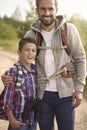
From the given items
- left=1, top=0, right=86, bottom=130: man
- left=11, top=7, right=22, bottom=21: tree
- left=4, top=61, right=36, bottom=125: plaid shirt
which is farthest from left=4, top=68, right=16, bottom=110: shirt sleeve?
left=11, top=7, right=22, bottom=21: tree

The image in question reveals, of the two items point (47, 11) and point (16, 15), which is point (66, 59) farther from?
point (16, 15)

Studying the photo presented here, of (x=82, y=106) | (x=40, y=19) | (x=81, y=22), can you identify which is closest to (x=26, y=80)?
(x=40, y=19)

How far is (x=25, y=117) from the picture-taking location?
4.06m

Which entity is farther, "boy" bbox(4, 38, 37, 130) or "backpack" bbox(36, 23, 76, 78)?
"backpack" bbox(36, 23, 76, 78)

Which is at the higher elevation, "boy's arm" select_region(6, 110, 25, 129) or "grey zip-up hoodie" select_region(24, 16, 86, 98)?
"grey zip-up hoodie" select_region(24, 16, 86, 98)

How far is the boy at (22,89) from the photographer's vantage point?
13.0 ft

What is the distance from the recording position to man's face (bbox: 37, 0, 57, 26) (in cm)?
407

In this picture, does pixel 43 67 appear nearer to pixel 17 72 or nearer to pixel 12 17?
pixel 17 72

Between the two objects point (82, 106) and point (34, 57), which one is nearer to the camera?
point (34, 57)

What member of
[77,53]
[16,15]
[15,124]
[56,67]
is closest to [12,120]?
[15,124]

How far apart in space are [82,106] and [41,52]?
506 centimetres

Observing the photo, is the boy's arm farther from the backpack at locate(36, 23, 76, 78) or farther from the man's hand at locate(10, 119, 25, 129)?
the backpack at locate(36, 23, 76, 78)

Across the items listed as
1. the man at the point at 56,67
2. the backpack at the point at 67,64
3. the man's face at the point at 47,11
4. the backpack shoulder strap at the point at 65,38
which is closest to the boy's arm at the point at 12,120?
the man at the point at 56,67

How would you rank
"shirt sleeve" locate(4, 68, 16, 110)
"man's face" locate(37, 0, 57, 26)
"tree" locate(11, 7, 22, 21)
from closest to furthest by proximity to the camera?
"shirt sleeve" locate(4, 68, 16, 110), "man's face" locate(37, 0, 57, 26), "tree" locate(11, 7, 22, 21)
